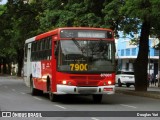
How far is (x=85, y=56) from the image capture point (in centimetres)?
2228

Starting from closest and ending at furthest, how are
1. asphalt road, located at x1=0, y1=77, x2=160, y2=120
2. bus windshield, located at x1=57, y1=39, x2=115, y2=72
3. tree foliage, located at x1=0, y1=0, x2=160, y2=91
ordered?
asphalt road, located at x1=0, y1=77, x2=160, y2=120
bus windshield, located at x1=57, y1=39, x2=115, y2=72
tree foliage, located at x1=0, y1=0, x2=160, y2=91

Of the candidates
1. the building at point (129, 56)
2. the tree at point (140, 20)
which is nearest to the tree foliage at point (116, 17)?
the tree at point (140, 20)

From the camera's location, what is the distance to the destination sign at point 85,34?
73.9 ft

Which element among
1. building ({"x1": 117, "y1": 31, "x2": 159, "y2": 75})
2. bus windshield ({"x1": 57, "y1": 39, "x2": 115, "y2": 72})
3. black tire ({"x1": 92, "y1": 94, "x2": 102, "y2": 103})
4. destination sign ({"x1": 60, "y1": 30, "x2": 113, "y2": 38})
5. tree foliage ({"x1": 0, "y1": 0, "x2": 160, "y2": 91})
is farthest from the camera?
building ({"x1": 117, "y1": 31, "x2": 159, "y2": 75})

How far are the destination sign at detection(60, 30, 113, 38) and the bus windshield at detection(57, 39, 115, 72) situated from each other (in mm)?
245

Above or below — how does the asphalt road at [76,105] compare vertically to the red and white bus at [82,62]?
below

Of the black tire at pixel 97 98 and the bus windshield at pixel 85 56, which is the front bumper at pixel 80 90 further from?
the black tire at pixel 97 98

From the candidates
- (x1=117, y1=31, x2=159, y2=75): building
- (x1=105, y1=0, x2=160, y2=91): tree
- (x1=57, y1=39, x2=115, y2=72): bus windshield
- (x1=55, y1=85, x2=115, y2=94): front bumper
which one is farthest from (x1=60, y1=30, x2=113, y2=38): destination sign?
(x1=117, y1=31, x2=159, y2=75): building

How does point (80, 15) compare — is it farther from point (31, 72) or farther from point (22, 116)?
point (22, 116)

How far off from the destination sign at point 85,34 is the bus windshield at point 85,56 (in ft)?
0.80

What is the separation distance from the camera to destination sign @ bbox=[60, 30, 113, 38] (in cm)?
2253

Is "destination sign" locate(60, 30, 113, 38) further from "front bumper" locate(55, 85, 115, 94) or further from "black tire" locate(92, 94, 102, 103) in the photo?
"black tire" locate(92, 94, 102, 103)

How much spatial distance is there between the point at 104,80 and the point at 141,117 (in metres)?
6.17

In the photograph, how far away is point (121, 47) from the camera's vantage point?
81.0m
